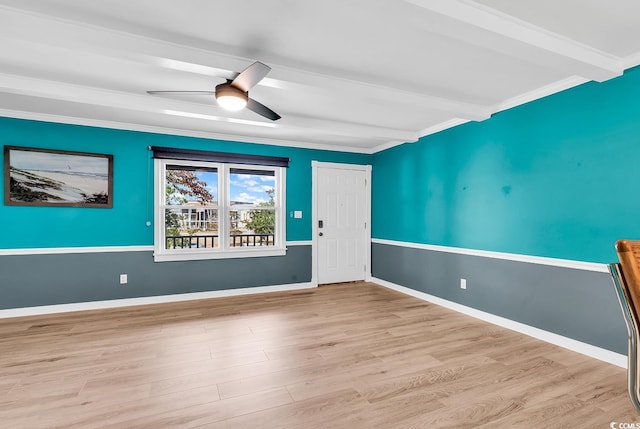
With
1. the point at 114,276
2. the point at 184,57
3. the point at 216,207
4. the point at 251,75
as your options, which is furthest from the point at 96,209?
the point at 251,75

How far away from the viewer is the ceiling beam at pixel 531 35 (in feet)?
5.87

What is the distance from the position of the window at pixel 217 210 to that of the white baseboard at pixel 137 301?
0.54 metres

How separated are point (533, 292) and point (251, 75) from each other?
11.0 ft

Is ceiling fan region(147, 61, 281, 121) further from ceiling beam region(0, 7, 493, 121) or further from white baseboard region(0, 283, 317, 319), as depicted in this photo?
white baseboard region(0, 283, 317, 319)

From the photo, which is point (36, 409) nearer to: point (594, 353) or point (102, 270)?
point (102, 270)

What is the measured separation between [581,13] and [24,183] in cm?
560

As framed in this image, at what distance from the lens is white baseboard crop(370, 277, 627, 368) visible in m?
2.61

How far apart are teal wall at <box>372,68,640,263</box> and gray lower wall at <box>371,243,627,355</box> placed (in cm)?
20

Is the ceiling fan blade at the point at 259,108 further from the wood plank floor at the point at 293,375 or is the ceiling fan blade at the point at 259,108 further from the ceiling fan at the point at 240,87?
the wood plank floor at the point at 293,375

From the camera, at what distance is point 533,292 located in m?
3.22

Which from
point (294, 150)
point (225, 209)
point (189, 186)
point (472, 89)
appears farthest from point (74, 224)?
point (472, 89)

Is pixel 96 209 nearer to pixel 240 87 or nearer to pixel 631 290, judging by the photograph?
pixel 240 87

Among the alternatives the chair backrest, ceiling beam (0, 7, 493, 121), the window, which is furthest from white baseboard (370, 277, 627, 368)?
the window

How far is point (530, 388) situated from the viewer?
2.23 m
